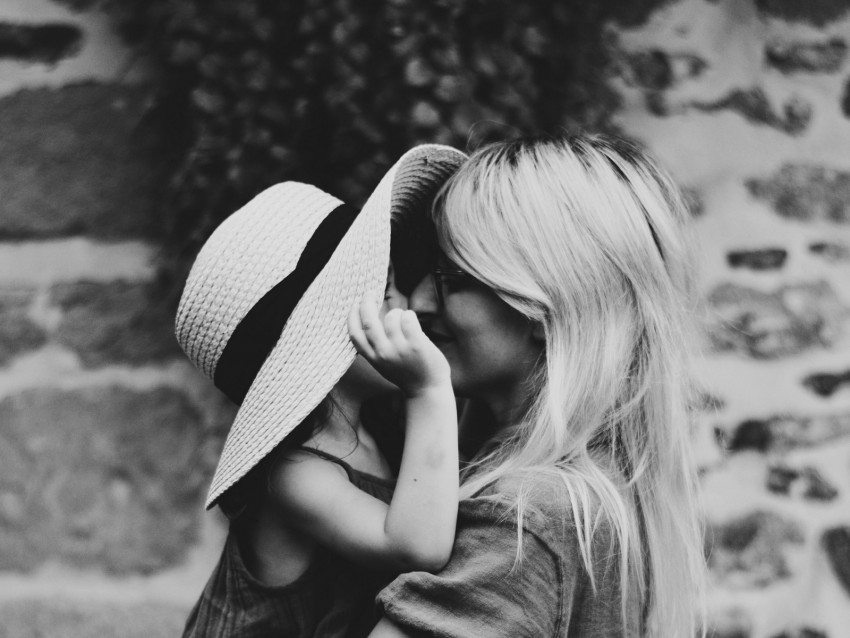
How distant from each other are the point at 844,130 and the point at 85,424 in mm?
2533

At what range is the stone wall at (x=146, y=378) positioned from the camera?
2.30 m

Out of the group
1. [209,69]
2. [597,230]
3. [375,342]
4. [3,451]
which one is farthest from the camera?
[3,451]

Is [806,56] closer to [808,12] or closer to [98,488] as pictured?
[808,12]

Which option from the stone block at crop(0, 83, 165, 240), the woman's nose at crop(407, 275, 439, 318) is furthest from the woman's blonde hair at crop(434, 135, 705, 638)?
the stone block at crop(0, 83, 165, 240)

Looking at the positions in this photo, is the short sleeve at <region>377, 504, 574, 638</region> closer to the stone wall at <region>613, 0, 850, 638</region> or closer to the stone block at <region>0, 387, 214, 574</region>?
the stone block at <region>0, 387, 214, 574</region>

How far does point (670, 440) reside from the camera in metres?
1.56

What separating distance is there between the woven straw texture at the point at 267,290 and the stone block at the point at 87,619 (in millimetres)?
1047

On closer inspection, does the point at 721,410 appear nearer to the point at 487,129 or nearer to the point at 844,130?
the point at 844,130

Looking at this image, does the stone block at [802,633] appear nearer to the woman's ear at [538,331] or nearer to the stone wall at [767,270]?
the stone wall at [767,270]

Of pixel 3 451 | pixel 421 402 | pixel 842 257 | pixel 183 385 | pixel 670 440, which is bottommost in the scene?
pixel 3 451

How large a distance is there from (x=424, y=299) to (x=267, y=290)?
354mm

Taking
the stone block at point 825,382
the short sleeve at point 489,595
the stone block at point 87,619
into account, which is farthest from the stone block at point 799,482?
the stone block at point 87,619

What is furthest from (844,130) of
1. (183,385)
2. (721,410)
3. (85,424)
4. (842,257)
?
(85,424)

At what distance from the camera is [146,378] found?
7.63 ft
